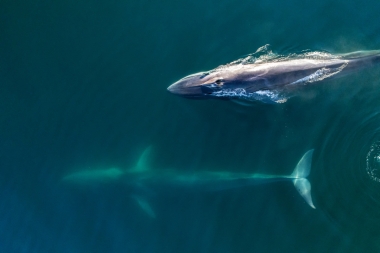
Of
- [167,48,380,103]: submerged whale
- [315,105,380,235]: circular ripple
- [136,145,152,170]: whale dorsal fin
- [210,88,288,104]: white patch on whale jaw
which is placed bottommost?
[315,105,380,235]: circular ripple

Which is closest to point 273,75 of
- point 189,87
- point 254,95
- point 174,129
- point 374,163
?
point 254,95

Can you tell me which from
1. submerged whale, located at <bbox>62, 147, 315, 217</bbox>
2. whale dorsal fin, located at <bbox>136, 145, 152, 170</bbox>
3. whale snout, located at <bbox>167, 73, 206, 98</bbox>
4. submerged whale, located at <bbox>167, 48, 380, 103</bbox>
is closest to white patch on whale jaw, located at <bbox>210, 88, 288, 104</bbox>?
submerged whale, located at <bbox>167, 48, 380, 103</bbox>

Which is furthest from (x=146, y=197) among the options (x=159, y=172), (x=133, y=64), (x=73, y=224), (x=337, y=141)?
(x=337, y=141)

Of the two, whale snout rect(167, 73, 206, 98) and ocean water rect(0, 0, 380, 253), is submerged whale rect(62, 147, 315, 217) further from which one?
whale snout rect(167, 73, 206, 98)

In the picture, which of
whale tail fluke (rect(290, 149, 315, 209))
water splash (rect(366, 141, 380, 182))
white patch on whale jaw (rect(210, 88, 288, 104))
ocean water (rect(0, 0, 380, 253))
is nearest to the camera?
water splash (rect(366, 141, 380, 182))

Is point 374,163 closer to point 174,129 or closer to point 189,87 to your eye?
point 189,87
